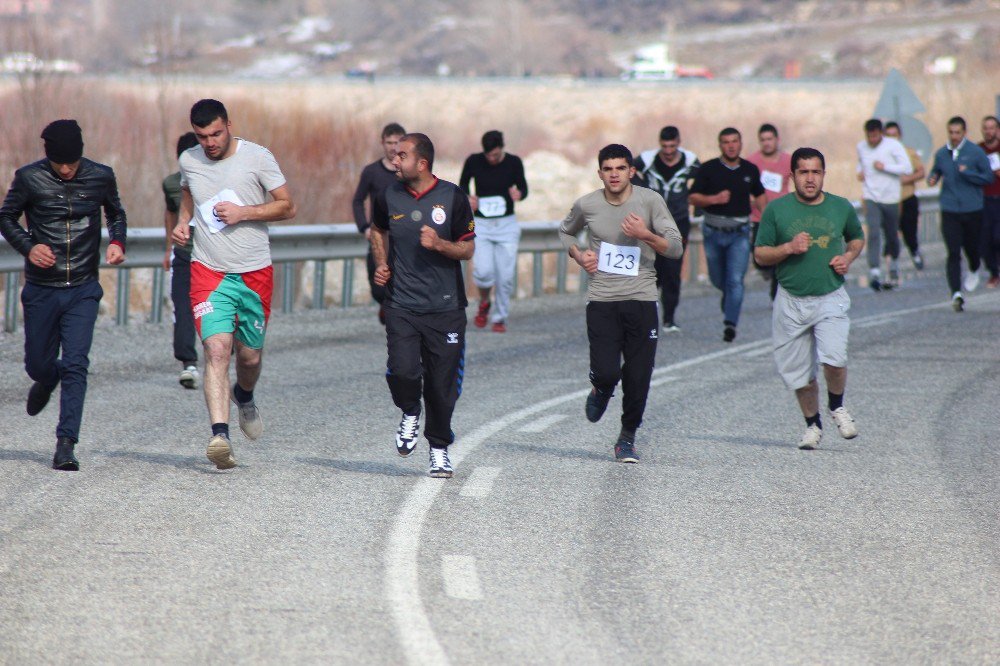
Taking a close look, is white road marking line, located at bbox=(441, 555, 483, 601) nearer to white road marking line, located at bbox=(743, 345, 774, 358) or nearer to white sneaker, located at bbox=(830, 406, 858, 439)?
white sneaker, located at bbox=(830, 406, 858, 439)

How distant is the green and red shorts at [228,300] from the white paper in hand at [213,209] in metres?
0.23

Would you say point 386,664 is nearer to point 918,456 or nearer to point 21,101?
point 918,456

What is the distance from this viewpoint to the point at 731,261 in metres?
15.9

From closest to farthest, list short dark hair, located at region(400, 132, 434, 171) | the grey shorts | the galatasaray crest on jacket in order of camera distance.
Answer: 1. short dark hair, located at region(400, 132, 434, 171)
2. the galatasaray crest on jacket
3. the grey shorts

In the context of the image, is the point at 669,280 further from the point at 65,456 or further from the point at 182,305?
the point at 65,456

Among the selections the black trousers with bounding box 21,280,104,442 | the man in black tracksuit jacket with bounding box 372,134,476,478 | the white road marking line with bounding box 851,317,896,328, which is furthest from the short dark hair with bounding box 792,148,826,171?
the white road marking line with bounding box 851,317,896,328

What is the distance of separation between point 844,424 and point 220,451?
13.1 ft

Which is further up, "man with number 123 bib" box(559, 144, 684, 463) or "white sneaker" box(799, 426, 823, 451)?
"man with number 123 bib" box(559, 144, 684, 463)

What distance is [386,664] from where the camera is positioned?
17.3 ft

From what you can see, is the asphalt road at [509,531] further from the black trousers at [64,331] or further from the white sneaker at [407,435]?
the black trousers at [64,331]

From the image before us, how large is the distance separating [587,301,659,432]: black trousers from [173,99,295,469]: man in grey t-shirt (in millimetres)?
2012

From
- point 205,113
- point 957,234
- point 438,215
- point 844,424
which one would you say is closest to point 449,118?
point 957,234

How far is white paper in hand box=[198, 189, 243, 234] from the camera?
8766mm

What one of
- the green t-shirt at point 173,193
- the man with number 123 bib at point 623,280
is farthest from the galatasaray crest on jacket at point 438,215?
the green t-shirt at point 173,193
